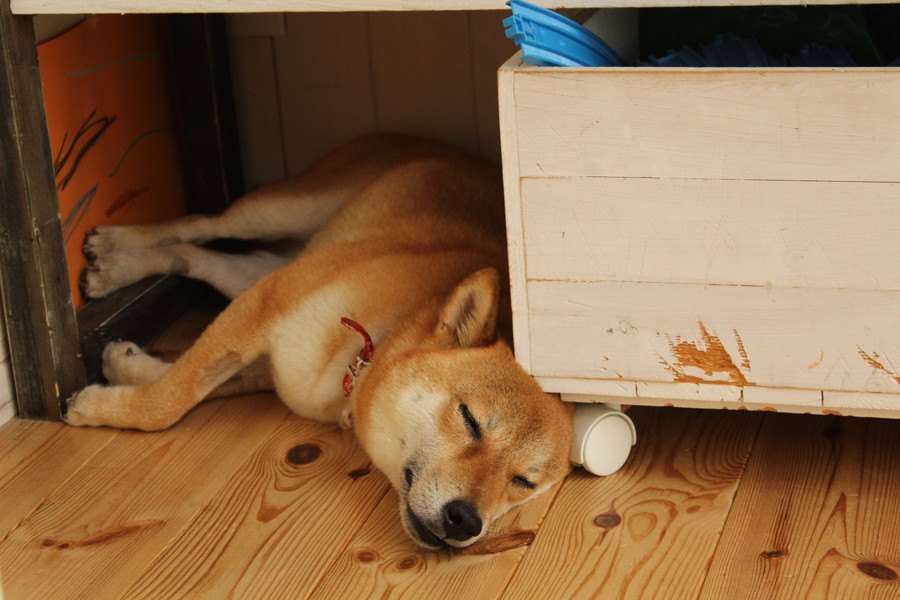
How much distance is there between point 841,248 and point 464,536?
2.29 feet

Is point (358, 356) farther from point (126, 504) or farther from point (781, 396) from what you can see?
point (781, 396)

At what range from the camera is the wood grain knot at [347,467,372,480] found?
183cm

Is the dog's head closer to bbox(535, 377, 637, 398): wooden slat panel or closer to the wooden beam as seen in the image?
bbox(535, 377, 637, 398): wooden slat panel

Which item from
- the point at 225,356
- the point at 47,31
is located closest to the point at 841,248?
the point at 225,356

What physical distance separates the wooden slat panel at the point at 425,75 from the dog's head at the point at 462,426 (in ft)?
3.19

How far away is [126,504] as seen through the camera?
173 cm

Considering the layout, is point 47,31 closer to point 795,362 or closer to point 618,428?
point 618,428

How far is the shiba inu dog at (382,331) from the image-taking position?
1643mm

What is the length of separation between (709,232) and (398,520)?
683 millimetres

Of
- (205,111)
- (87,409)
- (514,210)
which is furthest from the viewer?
(205,111)

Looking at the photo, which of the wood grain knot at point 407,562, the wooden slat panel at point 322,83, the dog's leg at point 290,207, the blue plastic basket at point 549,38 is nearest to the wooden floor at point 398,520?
the wood grain knot at point 407,562

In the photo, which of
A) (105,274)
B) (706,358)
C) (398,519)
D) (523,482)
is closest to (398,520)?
(398,519)

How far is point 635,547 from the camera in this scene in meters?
1.63

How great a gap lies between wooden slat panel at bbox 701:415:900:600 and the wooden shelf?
805 millimetres
